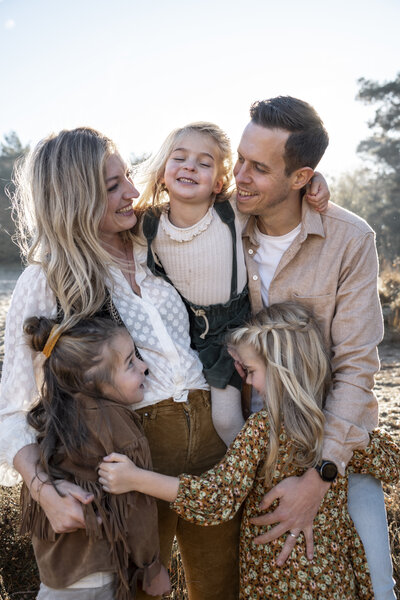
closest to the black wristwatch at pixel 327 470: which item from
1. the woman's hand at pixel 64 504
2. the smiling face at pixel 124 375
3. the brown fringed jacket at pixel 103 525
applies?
the brown fringed jacket at pixel 103 525

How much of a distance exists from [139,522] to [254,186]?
1.50 m

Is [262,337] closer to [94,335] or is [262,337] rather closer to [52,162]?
[94,335]

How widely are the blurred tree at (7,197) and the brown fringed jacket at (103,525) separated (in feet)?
33.5

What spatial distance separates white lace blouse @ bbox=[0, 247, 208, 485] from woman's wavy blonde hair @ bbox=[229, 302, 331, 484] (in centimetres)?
25

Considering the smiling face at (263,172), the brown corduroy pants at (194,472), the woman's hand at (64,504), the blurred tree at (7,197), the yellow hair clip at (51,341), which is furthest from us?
the blurred tree at (7,197)

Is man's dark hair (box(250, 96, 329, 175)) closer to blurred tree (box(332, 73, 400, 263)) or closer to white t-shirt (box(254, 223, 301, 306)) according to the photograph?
white t-shirt (box(254, 223, 301, 306))

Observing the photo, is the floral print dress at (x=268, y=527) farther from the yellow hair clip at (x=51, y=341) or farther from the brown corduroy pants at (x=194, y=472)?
the yellow hair clip at (x=51, y=341)

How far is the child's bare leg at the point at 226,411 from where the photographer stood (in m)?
2.26

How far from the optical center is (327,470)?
2.13 m

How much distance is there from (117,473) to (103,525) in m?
0.19

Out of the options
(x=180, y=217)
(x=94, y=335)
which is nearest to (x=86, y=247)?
(x=94, y=335)

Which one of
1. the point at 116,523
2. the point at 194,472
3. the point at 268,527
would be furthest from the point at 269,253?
the point at 116,523

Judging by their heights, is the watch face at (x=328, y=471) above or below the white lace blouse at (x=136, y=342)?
below

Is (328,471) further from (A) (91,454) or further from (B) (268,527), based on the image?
(A) (91,454)
